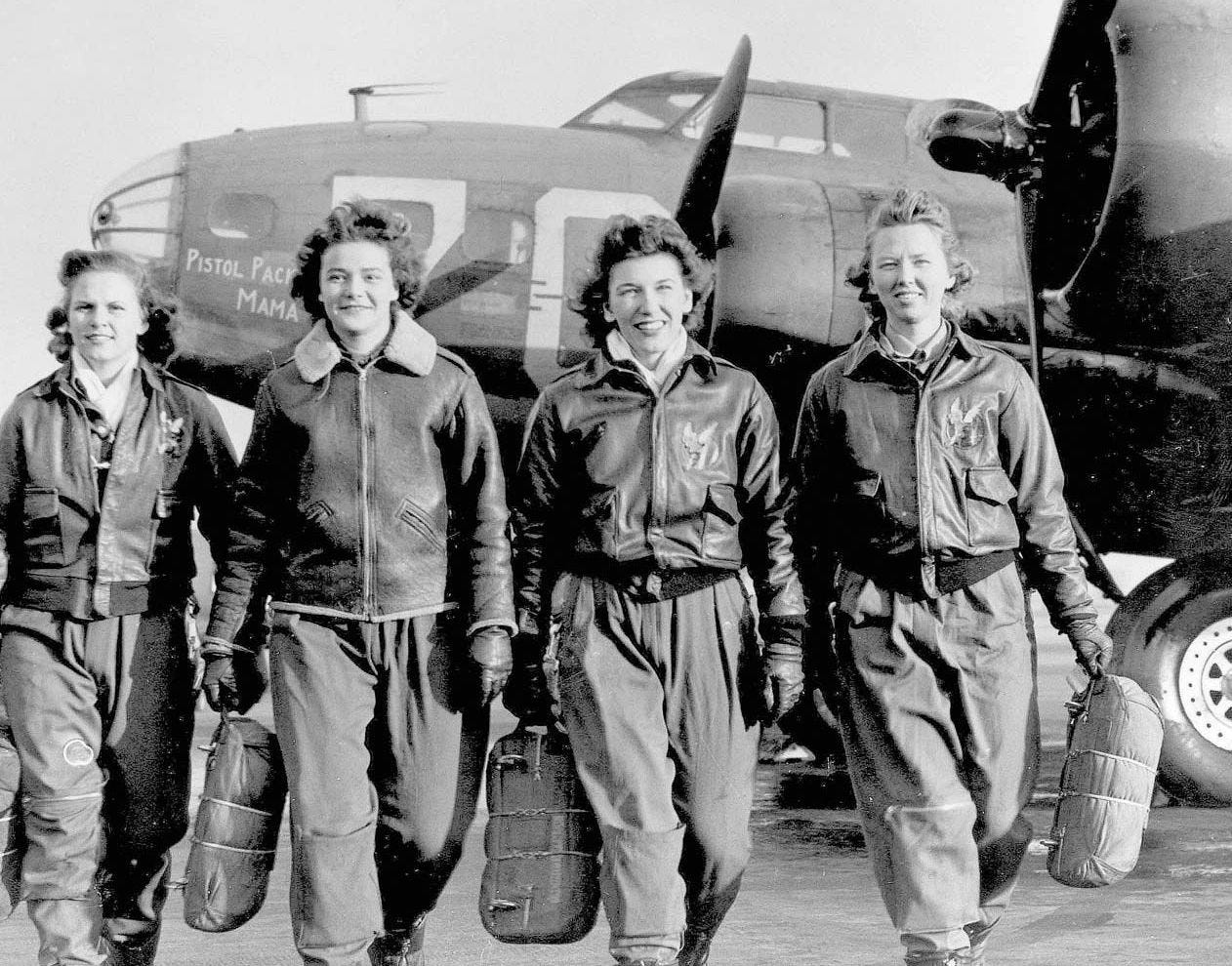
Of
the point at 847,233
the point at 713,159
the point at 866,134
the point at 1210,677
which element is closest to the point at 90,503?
the point at 713,159

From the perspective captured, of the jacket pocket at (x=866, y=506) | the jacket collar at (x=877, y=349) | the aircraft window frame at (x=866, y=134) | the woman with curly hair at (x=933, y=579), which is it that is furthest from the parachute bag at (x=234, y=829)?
the aircraft window frame at (x=866, y=134)

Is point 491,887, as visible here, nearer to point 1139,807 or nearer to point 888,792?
point 888,792

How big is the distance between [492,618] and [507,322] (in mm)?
3870

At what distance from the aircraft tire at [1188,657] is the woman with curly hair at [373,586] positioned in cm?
357

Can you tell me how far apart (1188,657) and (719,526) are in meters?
3.39

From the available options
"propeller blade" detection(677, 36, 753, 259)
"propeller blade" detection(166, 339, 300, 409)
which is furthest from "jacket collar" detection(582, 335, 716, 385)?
"propeller blade" detection(166, 339, 300, 409)

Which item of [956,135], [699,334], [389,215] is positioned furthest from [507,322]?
[389,215]

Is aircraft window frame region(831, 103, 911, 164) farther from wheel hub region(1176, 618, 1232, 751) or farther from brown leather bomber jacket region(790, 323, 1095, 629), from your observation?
brown leather bomber jacket region(790, 323, 1095, 629)

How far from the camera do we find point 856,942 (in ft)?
14.1

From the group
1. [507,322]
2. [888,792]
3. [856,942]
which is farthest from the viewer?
[507,322]

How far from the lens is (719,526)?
3564mm

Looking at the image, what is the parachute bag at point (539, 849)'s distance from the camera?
3.38 metres

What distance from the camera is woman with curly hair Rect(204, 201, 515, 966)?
336 cm

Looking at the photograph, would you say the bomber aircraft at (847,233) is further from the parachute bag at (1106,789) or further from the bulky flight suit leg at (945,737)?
the bulky flight suit leg at (945,737)
